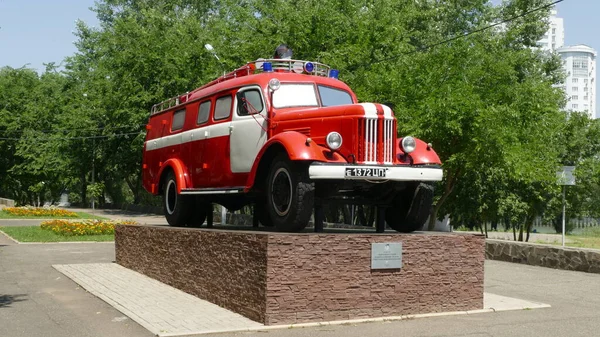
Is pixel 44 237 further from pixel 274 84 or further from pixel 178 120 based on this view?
pixel 274 84

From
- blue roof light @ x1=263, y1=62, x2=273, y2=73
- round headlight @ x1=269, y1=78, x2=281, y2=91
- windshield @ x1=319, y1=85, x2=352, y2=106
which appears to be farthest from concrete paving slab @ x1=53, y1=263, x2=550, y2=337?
blue roof light @ x1=263, y1=62, x2=273, y2=73

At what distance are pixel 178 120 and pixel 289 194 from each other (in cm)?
491

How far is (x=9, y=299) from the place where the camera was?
12266 mm

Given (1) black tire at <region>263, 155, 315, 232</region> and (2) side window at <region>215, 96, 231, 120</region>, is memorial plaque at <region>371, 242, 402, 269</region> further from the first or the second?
(2) side window at <region>215, 96, 231, 120</region>

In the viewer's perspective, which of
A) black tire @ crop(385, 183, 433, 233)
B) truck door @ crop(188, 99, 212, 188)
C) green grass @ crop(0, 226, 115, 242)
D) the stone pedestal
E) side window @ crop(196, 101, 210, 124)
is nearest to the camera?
the stone pedestal

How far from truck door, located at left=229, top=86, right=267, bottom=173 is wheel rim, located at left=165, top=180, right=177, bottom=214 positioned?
8.56 feet

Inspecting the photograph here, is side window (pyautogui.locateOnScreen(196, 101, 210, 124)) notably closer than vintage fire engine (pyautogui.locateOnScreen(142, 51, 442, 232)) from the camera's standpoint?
No

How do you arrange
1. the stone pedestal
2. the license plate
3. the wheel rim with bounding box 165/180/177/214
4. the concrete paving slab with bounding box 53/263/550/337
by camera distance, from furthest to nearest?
the wheel rim with bounding box 165/180/177/214 < the license plate < the stone pedestal < the concrete paving slab with bounding box 53/263/550/337

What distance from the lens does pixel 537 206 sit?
3878 cm

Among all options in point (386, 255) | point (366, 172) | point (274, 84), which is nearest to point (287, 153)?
point (366, 172)

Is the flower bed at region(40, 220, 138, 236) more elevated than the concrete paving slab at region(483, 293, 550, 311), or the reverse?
the flower bed at region(40, 220, 138, 236)

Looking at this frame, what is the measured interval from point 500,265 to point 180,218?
8.16 meters

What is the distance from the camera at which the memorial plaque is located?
1036 cm

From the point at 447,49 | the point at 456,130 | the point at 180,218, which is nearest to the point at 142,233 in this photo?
the point at 180,218
